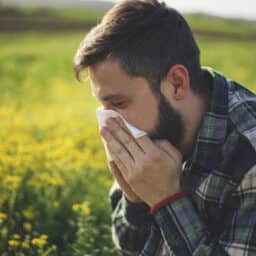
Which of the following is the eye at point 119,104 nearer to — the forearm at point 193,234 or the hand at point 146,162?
the hand at point 146,162

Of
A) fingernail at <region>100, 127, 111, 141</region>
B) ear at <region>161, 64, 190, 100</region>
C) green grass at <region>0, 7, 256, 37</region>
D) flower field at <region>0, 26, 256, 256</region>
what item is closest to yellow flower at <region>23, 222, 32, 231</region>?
flower field at <region>0, 26, 256, 256</region>

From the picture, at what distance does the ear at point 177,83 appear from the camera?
2646 mm

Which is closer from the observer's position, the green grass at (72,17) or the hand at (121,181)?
the hand at (121,181)

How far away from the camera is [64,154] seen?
15.5 ft

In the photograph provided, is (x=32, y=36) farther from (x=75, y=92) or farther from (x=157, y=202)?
(x=157, y=202)

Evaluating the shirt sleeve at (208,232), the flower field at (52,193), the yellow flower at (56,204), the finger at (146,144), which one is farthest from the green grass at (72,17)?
the shirt sleeve at (208,232)

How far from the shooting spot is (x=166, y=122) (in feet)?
8.61

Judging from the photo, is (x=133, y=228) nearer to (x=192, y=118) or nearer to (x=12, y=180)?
(x=192, y=118)

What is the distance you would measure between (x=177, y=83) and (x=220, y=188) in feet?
1.76

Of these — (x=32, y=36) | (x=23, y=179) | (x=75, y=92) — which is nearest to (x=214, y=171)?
(x=23, y=179)

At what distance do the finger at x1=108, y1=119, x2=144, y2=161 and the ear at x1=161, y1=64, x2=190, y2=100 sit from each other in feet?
0.88

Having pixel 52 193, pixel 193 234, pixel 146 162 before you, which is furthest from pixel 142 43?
pixel 52 193

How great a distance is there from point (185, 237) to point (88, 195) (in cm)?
184

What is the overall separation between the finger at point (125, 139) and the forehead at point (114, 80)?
0.15 m
